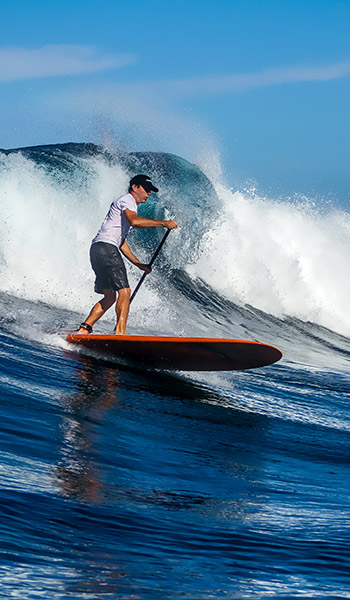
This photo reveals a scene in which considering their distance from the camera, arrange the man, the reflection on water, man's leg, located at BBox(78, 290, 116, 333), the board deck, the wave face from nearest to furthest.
→ the reflection on water < the board deck < the man < man's leg, located at BBox(78, 290, 116, 333) < the wave face

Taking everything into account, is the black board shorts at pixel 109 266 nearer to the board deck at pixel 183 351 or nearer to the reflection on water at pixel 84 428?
the board deck at pixel 183 351

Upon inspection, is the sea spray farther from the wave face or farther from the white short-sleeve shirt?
the white short-sleeve shirt

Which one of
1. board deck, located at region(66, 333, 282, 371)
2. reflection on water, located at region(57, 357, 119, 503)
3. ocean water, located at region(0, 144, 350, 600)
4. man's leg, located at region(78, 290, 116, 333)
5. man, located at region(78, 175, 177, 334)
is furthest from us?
man's leg, located at region(78, 290, 116, 333)

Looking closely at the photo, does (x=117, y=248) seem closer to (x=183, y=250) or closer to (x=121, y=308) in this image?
(x=121, y=308)

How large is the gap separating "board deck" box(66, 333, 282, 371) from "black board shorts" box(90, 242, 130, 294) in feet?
1.63

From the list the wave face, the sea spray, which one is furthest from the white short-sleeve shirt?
the sea spray

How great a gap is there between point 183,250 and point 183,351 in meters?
8.68

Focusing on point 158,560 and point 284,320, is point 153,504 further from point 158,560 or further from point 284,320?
point 284,320

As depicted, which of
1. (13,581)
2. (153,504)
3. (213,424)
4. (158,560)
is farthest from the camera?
(213,424)

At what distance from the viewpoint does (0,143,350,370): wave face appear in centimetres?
1164

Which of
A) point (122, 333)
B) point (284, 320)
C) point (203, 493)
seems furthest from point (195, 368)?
point (284, 320)

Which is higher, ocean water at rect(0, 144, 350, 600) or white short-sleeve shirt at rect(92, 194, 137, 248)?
white short-sleeve shirt at rect(92, 194, 137, 248)

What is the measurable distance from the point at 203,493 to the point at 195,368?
9.96ft

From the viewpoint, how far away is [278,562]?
3.08m
